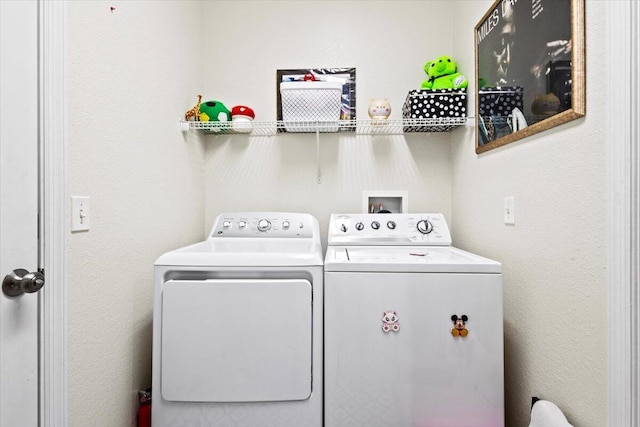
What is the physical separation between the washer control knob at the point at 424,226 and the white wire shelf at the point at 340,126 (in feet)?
1.82

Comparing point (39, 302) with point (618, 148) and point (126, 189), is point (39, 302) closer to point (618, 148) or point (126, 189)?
point (126, 189)

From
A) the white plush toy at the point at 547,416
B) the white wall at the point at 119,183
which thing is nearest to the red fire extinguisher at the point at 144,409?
the white wall at the point at 119,183

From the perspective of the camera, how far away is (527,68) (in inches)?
44.8

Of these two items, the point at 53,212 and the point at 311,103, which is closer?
the point at 53,212

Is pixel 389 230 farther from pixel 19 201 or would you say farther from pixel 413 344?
pixel 19 201

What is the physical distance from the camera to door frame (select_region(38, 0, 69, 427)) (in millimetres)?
844

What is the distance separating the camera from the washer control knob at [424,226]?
166 cm

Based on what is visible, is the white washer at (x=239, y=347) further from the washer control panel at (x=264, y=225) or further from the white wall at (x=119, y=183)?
the washer control panel at (x=264, y=225)

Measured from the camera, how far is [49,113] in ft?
2.80

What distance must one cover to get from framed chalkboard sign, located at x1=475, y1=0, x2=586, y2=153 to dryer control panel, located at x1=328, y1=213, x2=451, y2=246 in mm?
470

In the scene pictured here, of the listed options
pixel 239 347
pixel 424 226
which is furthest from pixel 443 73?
pixel 239 347

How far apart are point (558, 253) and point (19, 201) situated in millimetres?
1614

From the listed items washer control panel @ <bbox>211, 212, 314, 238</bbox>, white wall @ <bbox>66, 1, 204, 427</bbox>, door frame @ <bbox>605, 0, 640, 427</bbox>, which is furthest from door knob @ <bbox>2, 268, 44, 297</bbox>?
door frame @ <bbox>605, 0, 640, 427</bbox>

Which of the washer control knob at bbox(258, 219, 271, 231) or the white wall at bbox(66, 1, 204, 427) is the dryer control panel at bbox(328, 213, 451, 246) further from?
the white wall at bbox(66, 1, 204, 427)
